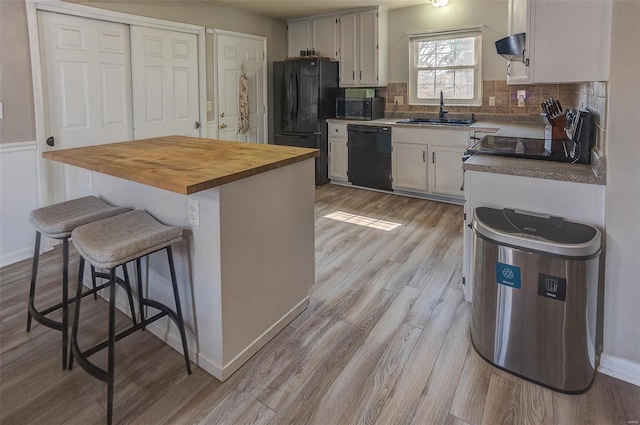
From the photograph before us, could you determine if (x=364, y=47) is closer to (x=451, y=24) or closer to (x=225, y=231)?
(x=451, y=24)

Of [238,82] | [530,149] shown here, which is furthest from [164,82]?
[530,149]

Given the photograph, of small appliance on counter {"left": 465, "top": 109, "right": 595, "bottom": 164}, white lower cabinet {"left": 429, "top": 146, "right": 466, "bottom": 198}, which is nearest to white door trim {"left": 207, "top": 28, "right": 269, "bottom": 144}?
white lower cabinet {"left": 429, "top": 146, "right": 466, "bottom": 198}

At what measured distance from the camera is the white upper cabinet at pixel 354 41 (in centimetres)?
537

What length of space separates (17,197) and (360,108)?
156 inches

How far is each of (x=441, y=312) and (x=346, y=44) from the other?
14.1 feet

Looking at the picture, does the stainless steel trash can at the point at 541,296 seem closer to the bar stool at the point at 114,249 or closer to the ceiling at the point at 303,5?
the bar stool at the point at 114,249

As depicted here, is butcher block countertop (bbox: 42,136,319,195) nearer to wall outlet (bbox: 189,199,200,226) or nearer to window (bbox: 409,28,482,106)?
wall outlet (bbox: 189,199,200,226)

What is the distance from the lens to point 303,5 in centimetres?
515

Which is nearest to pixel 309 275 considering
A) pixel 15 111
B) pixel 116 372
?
pixel 116 372

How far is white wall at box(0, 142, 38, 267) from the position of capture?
3.19m

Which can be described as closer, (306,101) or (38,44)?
(38,44)

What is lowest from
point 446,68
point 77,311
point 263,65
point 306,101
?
point 77,311

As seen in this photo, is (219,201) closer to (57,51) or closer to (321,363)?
(321,363)

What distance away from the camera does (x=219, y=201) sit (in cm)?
178
